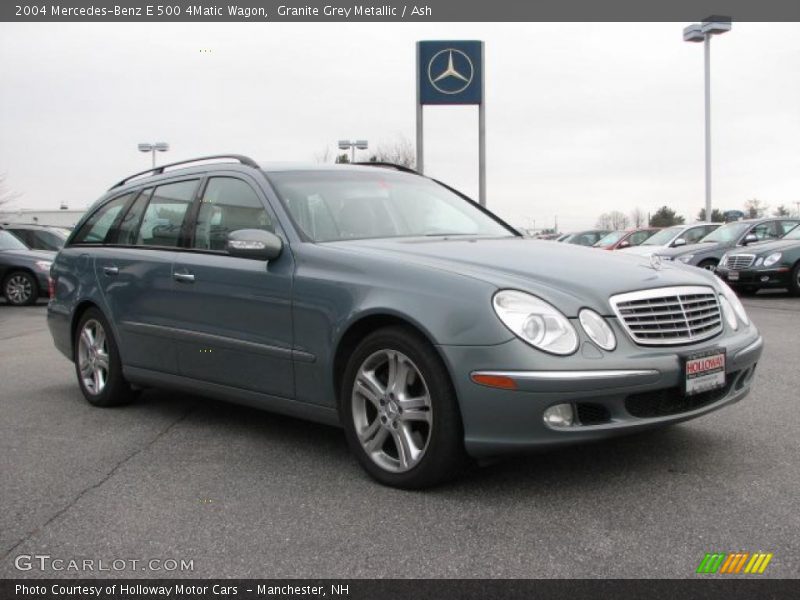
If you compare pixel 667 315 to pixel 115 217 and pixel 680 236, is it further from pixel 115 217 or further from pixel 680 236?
pixel 680 236

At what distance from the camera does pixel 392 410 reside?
393cm

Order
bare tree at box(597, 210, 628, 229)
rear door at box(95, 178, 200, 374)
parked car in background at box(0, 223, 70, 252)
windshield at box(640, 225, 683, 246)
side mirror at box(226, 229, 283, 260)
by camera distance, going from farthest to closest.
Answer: bare tree at box(597, 210, 628, 229) → windshield at box(640, 225, 683, 246) → parked car in background at box(0, 223, 70, 252) → rear door at box(95, 178, 200, 374) → side mirror at box(226, 229, 283, 260)

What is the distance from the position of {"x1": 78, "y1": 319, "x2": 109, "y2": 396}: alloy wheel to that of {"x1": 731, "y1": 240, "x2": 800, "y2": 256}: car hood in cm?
1246

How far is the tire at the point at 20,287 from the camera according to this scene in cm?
1691

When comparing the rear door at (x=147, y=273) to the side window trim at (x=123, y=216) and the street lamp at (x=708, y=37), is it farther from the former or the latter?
the street lamp at (x=708, y=37)

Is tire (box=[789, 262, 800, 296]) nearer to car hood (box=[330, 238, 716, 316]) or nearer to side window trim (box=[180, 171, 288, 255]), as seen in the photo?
car hood (box=[330, 238, 716, 316])

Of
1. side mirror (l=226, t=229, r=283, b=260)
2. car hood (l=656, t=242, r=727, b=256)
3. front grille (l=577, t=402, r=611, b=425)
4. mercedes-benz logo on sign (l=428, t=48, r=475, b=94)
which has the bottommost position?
front grille (l=577, t=402, r=611, b=425)

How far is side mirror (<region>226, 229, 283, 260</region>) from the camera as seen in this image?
4.46m

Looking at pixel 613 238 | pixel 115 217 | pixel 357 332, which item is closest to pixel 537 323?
pixel 357 332

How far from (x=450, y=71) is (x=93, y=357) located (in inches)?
410

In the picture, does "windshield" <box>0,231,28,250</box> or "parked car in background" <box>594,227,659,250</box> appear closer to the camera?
"windshield" <box>0,231,28,250</box>

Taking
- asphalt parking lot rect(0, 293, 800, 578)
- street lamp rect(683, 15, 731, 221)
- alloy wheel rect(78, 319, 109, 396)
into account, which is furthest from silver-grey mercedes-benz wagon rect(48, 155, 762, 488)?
street lamp rect(683, 15, 731, 221)
